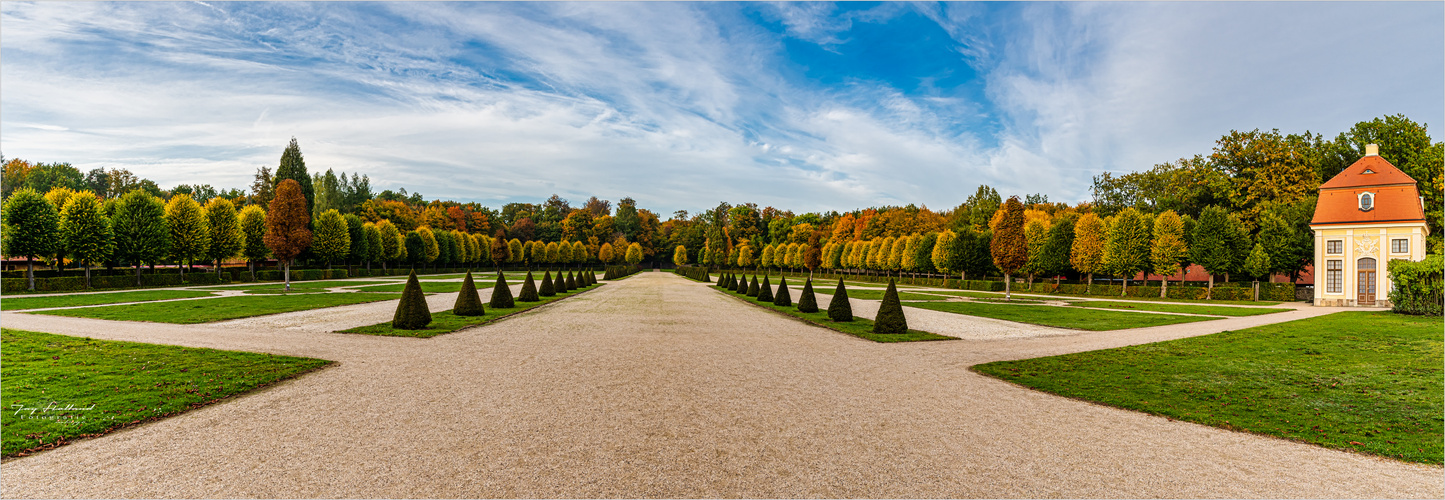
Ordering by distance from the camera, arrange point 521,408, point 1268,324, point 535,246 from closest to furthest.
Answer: point 521,408, point 1268,324, point 535,246

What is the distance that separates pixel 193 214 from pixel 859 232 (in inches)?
2891

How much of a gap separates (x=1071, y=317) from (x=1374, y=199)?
24025mm

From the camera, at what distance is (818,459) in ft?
20.4

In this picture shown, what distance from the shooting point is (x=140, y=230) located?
125ft

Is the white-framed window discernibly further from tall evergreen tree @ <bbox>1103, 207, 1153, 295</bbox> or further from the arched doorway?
tall evergreen tree @ <bbox>1103, 207, 1153, 295</bbox>

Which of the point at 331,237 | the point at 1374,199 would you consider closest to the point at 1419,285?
the point at 1374,199

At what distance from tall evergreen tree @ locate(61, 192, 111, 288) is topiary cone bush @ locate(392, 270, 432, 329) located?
3216 centimetres

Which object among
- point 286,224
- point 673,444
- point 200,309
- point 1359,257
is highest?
point 286,224

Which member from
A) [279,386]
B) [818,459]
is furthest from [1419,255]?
Result: [279,386]

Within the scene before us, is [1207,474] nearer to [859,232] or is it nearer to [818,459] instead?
[818,459]

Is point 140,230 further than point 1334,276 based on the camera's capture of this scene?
Yes

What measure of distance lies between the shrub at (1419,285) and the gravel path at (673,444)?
25130 mm

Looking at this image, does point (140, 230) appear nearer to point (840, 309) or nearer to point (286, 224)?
point (286, 224)

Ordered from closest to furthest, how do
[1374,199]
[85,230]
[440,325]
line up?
[440,325] → [1374,199] → [85,230]
